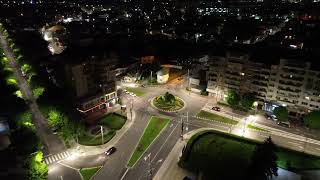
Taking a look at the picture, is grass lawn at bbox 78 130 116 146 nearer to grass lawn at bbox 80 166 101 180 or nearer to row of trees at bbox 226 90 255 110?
grass lawn at bbox 80 166 101 180

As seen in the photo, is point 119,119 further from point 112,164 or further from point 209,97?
point 209,97

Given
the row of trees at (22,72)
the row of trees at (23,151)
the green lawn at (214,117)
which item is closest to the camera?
the row of trees at (23,151)

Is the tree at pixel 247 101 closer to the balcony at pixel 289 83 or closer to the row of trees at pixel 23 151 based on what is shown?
the balcony at pixel 289 83

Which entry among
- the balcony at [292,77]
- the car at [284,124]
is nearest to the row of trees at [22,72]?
the car at [284,124]

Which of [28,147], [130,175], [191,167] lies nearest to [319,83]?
[191,167]

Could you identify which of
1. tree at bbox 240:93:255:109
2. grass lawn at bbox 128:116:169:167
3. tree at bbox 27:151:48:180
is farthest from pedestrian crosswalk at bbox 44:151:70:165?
tree at bbox 240:93:255:109

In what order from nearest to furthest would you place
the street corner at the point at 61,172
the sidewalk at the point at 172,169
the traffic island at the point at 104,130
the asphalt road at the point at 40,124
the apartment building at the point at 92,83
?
the street corner at the point at 61,172 < the sidewalk at the point at 172,169 < the asphalt road at the point at 40,124 < the traffic island at the point at 104,130 < the apartment building at the point at 92,83
